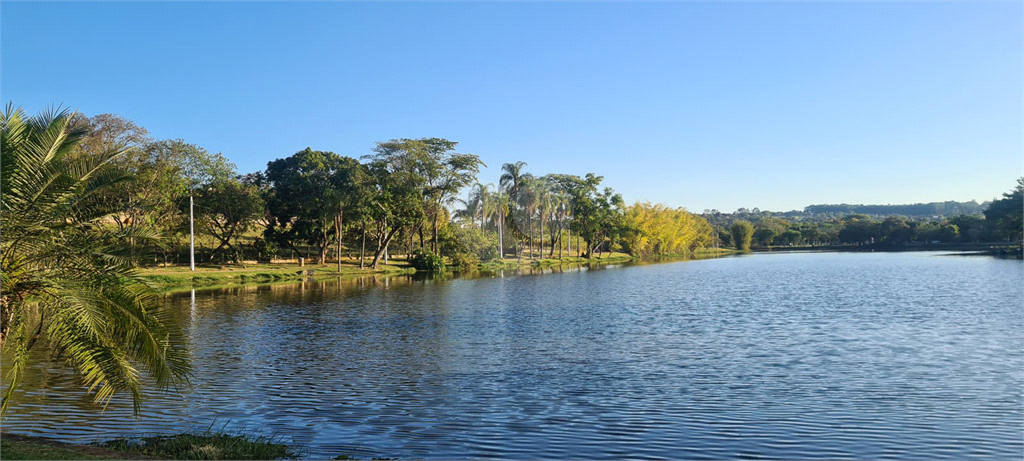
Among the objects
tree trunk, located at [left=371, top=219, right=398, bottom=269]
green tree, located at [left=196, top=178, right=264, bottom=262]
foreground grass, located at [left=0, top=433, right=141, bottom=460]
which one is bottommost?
foreground grass, located at [left=0, top=433, right=141, bottom=460]

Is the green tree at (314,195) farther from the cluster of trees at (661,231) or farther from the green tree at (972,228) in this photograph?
the green tree at (972,228)

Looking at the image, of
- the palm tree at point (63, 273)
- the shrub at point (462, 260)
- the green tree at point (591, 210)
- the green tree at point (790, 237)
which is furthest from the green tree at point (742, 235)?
the palm tree at point (63, 273)

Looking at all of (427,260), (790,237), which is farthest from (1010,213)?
(427,260)

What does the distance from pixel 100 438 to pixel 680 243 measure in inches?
5254

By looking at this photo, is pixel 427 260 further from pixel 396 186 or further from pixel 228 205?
pixel 228 205

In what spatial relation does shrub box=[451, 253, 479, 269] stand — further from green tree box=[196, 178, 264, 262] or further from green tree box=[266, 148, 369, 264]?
green tree box=[196, 178, 264, 262]

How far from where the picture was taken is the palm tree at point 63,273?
9.77 meters

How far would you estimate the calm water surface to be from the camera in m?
11.0

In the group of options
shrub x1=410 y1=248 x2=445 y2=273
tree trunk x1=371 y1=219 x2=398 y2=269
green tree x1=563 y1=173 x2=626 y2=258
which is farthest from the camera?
green tree x1=563 y1=173 x2=626 y2=258

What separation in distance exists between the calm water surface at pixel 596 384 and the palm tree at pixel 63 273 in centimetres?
157

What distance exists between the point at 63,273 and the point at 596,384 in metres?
10.5

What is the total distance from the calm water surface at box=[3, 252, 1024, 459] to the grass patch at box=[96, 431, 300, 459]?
2.56 feet

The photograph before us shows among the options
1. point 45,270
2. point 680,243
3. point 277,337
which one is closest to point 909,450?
point 45,270

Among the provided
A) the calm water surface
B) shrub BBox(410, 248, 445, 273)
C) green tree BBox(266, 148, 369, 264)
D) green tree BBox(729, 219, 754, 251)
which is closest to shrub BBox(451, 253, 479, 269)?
shrub BBox(410, 248, 445, 273)
